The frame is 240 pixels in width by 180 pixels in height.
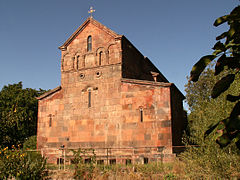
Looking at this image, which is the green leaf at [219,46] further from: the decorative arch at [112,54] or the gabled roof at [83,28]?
the gabled roof at [83,28]

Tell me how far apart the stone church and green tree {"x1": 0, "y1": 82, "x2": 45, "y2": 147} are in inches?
556

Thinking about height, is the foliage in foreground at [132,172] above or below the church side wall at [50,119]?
below

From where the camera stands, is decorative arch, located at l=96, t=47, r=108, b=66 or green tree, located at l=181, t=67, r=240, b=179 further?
decorative arch, located at l=96, t=47, r=108, b=66

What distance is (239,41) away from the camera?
6.52 ft

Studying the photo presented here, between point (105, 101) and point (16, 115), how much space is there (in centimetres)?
1986

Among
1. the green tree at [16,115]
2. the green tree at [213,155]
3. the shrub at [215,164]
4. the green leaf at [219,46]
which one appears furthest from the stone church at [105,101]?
the green leaf at [219,46]

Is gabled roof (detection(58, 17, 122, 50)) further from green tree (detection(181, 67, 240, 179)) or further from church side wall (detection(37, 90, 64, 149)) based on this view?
green tree (detection(181, 67, 240, 179))

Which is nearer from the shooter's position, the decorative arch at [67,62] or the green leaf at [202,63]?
the green leaf at [202,63]

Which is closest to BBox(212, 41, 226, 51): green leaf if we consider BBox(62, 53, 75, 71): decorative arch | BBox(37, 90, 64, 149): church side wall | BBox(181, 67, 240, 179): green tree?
BBox(181, 67, 240, 179): green tree

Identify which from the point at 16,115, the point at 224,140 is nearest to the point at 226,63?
the point at 224,140

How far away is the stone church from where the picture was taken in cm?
1698

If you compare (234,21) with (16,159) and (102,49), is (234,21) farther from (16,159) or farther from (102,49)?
(102,49)

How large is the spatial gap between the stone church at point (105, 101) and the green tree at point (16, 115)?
1413 centimetres

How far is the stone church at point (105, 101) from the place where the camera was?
1698 centimetres
